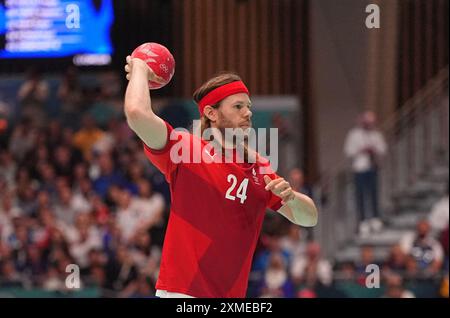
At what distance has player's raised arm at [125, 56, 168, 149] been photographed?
16.6 feet

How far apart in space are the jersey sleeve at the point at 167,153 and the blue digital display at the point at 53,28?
1064cm

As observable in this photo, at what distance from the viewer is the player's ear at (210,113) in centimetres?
559

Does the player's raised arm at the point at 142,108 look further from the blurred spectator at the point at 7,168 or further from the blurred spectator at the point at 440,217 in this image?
the blurred spectator at the point at 7,168

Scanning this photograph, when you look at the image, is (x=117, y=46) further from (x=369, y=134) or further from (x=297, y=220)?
(x=297, y=220)

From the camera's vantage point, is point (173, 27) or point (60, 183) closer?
point (60, 183)

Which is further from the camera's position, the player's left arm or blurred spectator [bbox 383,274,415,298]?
blurred spectator [bbox 383,274,415,298]

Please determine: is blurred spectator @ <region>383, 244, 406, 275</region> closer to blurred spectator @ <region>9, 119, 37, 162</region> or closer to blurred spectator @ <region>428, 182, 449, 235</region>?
Result: blurred spectator @ <region>428, 182, 449, 235</region>

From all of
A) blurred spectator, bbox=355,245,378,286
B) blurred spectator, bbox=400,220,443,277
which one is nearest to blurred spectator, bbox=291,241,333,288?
blurred spectator, bbox=355,245,378,286

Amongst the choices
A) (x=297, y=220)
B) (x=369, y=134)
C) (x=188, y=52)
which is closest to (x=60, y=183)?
(x=188, y=52)

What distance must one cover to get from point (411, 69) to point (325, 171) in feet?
6.75

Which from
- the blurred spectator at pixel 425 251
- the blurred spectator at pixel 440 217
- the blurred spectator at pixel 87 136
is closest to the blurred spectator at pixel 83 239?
the blurred spectator at pixel 87 136

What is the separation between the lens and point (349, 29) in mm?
16609

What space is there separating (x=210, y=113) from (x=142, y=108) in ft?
2.00

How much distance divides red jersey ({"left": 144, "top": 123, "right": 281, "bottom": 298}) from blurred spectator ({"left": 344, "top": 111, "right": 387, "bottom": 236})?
9633mm
